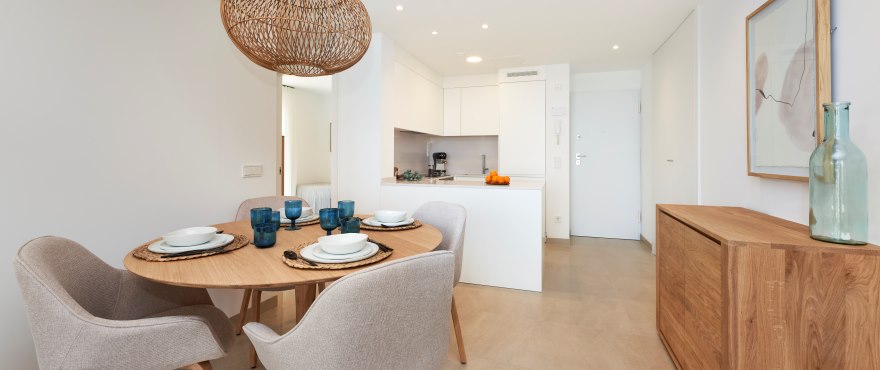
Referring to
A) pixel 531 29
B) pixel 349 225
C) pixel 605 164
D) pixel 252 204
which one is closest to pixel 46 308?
pixel 349 225

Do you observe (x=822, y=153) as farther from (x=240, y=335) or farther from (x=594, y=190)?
(x=594, y=190)

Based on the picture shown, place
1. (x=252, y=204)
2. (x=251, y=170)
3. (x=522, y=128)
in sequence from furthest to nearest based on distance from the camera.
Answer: (x=522, y=128)
(x=251, y=170)
(x=252, y=204)

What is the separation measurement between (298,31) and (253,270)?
1007 mm

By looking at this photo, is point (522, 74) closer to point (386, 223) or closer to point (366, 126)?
point (366, 126)

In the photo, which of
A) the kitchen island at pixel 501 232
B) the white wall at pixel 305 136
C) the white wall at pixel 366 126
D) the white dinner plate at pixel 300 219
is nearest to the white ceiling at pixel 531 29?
the white wall at pixel 366 126

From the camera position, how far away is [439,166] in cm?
538

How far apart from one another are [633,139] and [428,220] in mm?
3757

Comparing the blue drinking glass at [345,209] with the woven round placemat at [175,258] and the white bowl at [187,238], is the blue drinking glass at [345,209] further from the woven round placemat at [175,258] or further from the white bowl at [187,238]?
the white bowl at [187,238]

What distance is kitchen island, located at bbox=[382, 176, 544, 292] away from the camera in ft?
9.37

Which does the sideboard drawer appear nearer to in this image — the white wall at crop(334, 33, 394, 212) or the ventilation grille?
the white wall at crop(334, 33, 394, 212)

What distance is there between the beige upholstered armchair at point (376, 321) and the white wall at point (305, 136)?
5.68 meters

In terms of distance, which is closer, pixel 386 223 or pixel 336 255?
pixel 336 255

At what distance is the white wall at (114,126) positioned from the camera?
1392mm

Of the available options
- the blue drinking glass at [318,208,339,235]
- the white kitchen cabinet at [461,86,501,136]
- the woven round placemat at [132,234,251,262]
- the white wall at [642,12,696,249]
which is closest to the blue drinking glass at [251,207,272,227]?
the woven round placemat at [132,234,251,262]
